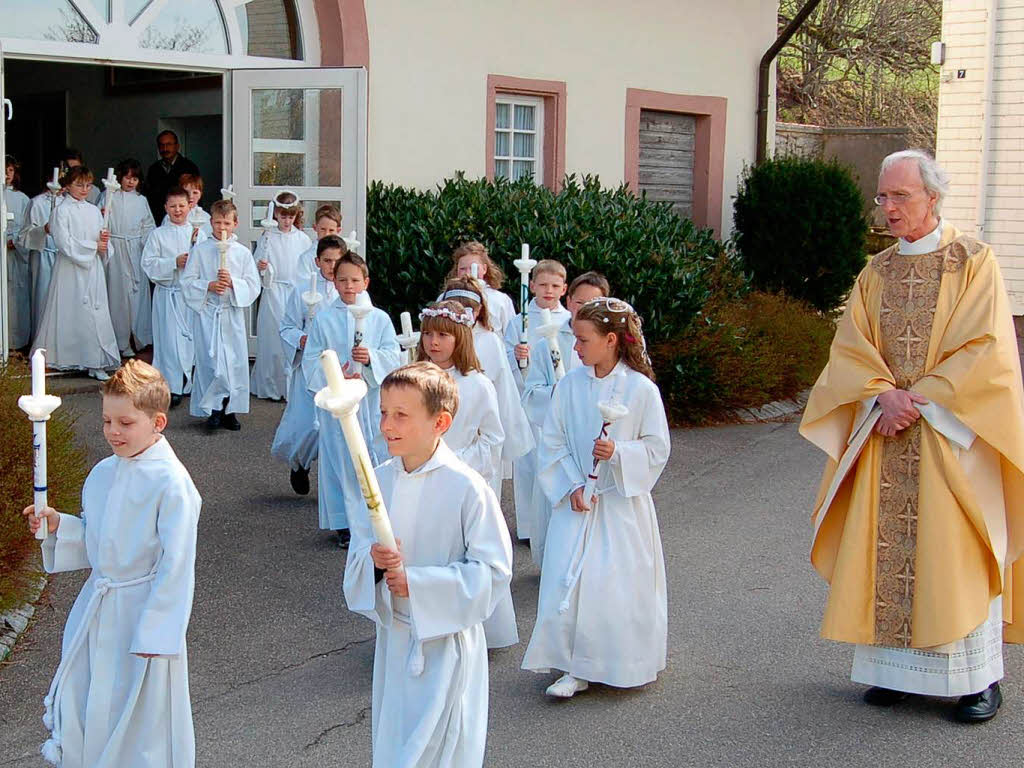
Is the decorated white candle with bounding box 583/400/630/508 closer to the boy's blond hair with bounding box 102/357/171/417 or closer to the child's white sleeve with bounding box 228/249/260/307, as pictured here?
the boy's blond hair with bounding box 102/357/171/417

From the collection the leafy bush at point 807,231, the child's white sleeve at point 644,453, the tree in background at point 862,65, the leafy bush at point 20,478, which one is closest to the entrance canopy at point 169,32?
the leafy bush at point 20,478

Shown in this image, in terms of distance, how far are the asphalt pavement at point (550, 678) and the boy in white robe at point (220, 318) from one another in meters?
1.89

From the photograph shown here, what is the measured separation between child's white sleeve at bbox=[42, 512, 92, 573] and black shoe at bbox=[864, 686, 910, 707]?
2.95m

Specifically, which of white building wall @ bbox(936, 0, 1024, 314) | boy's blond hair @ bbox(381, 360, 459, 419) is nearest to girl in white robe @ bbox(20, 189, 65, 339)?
boy's blond hair @ bbox(381, 360, 459, 419)

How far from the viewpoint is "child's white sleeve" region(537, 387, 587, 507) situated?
536 centimetres

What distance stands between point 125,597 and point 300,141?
7.85m

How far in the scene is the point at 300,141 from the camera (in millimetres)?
11289

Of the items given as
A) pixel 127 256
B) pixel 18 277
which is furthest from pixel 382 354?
pixel 18 277

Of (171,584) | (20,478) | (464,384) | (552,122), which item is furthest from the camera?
(552,122)

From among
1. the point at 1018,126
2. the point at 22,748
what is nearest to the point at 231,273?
the point at 22,748

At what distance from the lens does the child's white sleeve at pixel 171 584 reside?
381 cm

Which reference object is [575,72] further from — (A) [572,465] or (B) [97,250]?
(A) [572,465]

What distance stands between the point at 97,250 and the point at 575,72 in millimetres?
5081

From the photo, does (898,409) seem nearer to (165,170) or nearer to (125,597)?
(125,597)
